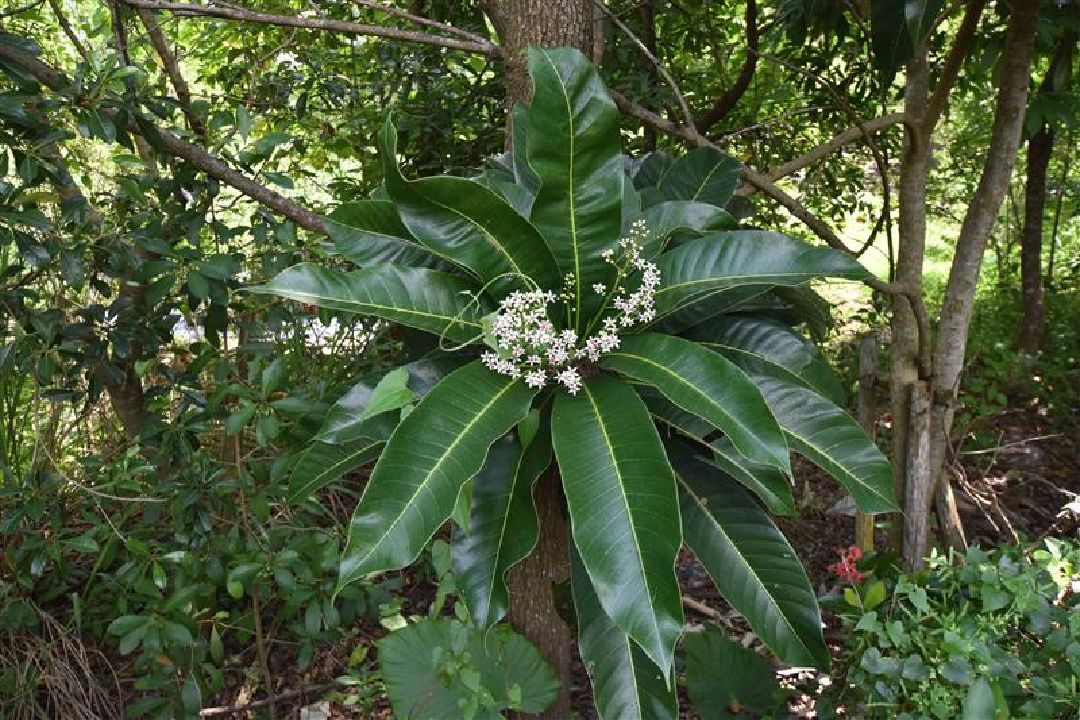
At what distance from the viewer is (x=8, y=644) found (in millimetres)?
2441

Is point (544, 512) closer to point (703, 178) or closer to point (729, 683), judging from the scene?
point (729, 683)

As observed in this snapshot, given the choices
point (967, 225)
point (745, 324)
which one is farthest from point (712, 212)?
point (967, 225)

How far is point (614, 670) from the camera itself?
61.1 inches

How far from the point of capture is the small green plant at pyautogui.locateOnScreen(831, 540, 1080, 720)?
4.64 feet

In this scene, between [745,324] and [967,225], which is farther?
[967,225]

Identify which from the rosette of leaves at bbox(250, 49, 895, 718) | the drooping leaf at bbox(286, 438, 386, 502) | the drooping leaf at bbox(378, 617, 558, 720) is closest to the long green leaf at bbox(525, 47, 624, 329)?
the rosette of leaves at bbox(250, 49, 895, 718)

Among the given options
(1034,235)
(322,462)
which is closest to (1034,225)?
(1034,235)

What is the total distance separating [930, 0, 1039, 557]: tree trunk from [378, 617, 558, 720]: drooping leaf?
1165 mm

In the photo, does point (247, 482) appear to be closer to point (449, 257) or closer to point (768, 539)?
point (449, 257)

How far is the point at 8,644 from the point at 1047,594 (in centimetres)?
251

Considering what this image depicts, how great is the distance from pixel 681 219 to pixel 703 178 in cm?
23

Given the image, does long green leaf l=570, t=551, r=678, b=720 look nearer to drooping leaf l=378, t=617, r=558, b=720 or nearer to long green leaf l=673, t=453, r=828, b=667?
long green leaf l=673, t=453, r=828, b=667

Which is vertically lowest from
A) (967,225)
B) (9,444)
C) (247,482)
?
(9,444)

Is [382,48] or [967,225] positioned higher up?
[382,48]
